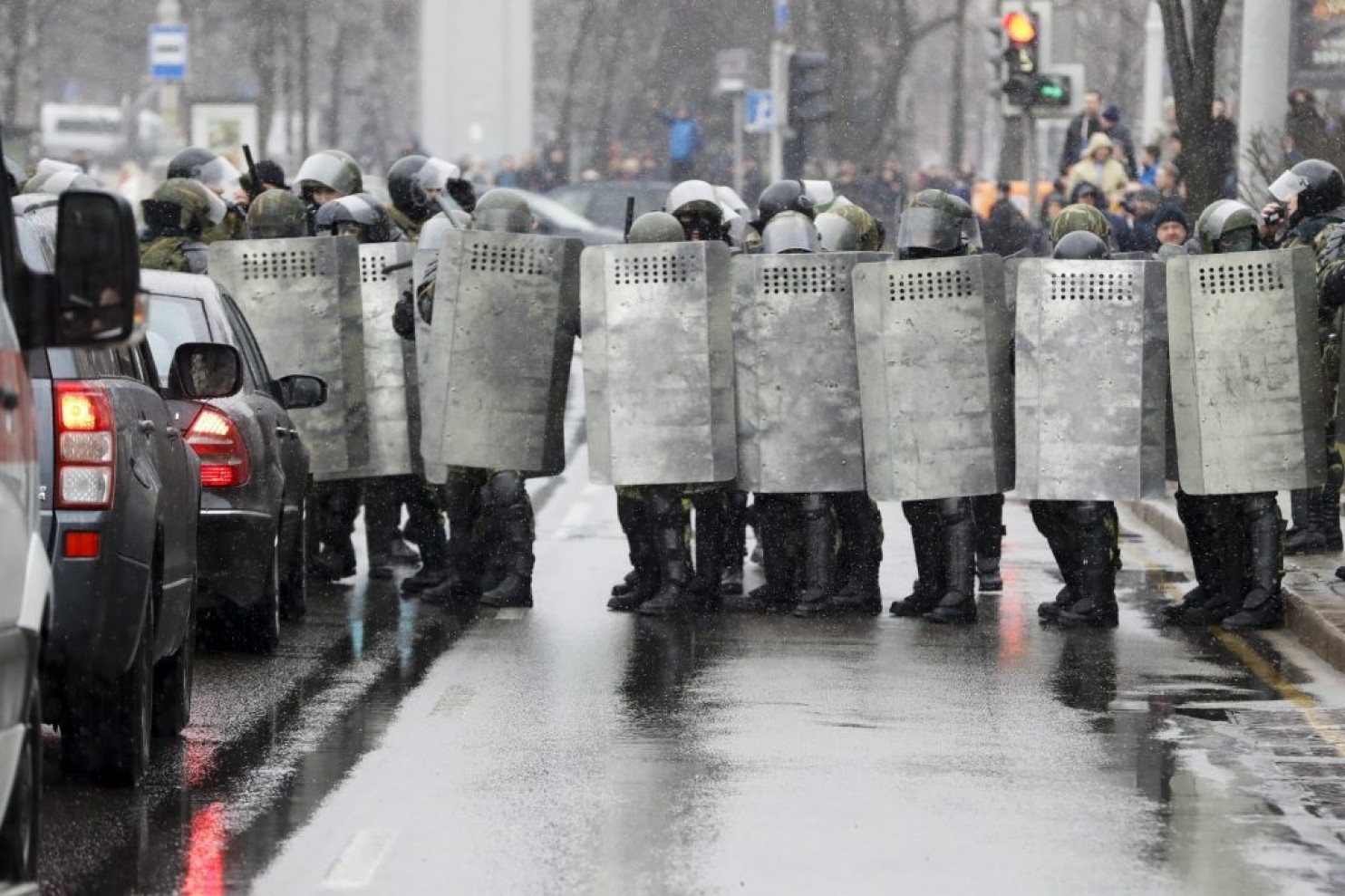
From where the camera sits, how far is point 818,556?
14031mm

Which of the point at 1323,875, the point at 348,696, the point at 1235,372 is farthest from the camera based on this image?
the point at 1235,372

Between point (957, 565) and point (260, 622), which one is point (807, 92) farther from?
point (260, 622)

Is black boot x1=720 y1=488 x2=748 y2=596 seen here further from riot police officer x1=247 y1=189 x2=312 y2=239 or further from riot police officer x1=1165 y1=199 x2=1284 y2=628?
riot police officer x1=247 y1=189 x2=312 y2=239

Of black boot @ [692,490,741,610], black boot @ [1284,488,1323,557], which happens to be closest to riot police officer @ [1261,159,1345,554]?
black boot @ [1284,488,1323,557]

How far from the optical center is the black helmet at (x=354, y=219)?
50.6 feet

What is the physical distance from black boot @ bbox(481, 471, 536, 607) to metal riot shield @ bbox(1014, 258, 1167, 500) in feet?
7.59

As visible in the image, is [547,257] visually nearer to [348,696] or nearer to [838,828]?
[348,696]

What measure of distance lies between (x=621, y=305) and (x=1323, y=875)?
6.90 m

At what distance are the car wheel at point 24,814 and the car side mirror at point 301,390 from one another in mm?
6609

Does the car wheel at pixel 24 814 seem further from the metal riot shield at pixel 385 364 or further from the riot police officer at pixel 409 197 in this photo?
the riot police officer at pixel 409 197

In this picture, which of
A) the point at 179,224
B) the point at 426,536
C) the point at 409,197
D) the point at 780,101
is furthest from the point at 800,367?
the point at 780,101

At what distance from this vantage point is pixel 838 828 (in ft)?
26.5

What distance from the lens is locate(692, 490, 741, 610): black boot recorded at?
14.2 metres

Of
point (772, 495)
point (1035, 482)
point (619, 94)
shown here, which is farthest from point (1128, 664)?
point (619, 94)
